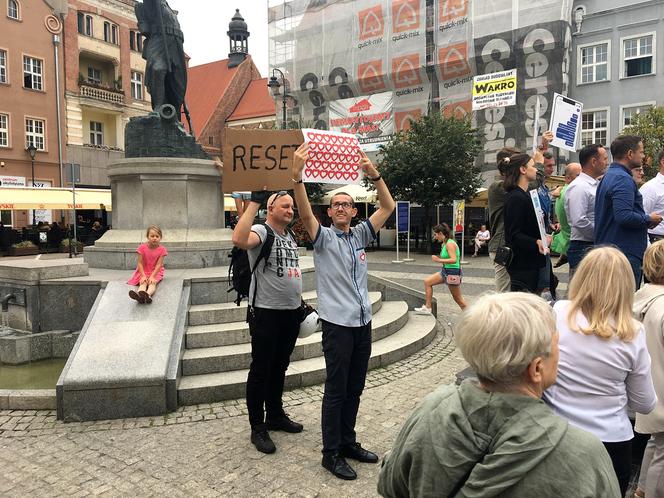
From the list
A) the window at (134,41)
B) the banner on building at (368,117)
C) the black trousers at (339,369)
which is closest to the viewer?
the black trousers at (339,369)

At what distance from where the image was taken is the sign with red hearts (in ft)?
13.8

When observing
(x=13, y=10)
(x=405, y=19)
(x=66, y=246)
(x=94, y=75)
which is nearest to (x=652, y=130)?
(x=405, y=19)

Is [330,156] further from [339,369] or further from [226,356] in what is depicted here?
[226,356]

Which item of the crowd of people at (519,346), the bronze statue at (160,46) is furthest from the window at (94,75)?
the crowd of people at (519,346)

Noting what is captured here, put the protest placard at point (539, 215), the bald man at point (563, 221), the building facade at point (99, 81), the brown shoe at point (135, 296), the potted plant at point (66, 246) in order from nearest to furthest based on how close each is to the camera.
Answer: the protest placard at point (539, 215) → the bald man at point (563, 221) → the brown shoe at point (135, 296) → the potted plant at point (66, 246) → the building facade at point (99, 81)

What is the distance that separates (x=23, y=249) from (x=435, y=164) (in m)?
17.5

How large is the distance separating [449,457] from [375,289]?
779 cm

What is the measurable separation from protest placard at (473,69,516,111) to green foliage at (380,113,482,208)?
4.14 metres

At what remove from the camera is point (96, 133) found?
37.5 meters

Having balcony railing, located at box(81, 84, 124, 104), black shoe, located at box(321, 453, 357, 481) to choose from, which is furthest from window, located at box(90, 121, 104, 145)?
black shoe, located at box(321, 453, 357, 481)

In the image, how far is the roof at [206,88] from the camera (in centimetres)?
5516

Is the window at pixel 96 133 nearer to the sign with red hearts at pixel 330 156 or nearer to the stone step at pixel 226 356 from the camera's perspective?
the stone step at pixel 226 356

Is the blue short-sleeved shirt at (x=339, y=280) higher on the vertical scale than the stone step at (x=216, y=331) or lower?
higher

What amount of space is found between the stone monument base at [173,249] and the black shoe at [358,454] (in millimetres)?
4594
